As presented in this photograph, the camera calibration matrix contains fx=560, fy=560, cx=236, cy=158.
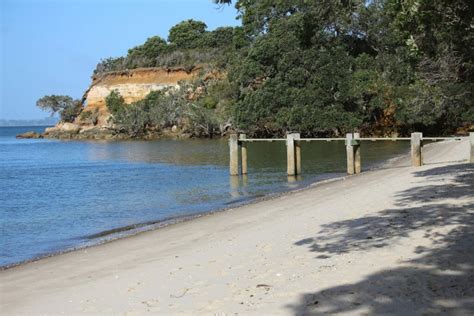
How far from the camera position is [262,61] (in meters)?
52.9

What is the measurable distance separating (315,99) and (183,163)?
19.5 m

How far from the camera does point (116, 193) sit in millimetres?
20906

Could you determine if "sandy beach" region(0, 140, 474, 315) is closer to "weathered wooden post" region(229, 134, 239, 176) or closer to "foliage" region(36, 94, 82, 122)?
"weathered wooden post" region(229, 134, 239, 176)

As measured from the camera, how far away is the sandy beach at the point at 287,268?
5.41 meters

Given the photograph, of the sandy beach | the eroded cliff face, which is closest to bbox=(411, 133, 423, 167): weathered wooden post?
the sandy beach

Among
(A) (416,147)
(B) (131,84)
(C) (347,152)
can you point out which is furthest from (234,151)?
(B) (131,84)

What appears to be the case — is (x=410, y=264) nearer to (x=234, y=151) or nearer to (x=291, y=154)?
(x=291, y=154)

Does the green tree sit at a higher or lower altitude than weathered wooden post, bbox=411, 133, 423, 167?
higher

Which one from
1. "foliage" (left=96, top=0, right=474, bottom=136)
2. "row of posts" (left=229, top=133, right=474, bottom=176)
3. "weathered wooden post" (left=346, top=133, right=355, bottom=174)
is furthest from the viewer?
"foliage" (left=96, top=0, right=474, bottom=136)

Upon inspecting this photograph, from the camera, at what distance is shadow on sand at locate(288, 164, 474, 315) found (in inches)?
199

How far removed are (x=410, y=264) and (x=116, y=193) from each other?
16.0 metres

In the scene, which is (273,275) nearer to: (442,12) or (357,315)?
(357,315)

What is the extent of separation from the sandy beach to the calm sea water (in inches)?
97.8

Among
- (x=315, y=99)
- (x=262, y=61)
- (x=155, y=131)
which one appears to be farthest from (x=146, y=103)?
(x=315, y=99)
